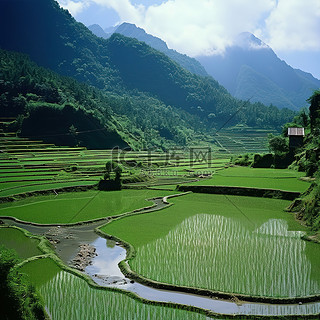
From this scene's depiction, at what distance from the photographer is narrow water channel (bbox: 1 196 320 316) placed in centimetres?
957

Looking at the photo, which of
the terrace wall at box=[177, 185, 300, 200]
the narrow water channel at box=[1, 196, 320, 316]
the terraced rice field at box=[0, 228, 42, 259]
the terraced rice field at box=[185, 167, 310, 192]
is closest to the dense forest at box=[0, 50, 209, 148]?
the terraced rice field at box=[185, 167, 310, 192]

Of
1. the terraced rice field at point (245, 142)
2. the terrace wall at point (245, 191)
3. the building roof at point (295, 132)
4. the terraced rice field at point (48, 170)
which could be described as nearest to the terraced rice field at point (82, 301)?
the terraced rice field at point (48, 170)

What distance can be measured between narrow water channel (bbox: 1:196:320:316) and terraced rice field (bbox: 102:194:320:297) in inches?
19.4

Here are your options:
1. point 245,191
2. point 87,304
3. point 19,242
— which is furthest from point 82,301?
point 245,191

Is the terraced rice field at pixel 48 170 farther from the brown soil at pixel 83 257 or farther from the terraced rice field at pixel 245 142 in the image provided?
the terraced rice field at pixel 245 142

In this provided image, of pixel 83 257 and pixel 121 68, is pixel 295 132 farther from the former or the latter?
pixel 121 68

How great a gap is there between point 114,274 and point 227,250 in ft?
13.9

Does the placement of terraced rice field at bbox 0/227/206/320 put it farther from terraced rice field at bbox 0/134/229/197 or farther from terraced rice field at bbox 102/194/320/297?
terraced rice field at bbox 0/134/229/197

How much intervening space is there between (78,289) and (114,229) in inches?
268

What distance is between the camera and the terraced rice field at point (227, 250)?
35.8 feet

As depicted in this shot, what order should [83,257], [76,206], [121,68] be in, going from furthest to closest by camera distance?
[121,68], [76,206], [83,257]

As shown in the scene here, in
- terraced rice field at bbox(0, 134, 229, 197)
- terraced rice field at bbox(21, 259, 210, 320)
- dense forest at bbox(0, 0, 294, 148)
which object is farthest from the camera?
dense forest at bbox(0, 0, 294, 148)

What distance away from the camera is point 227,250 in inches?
537

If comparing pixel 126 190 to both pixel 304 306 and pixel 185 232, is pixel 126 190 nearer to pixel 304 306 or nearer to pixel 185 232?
pixel 185 232
